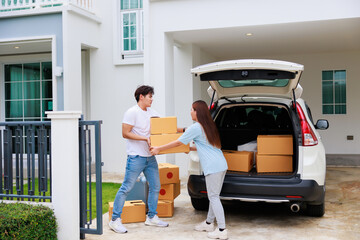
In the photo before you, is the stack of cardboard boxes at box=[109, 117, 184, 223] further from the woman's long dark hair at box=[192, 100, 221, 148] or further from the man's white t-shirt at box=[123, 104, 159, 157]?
the woman's long dark hair at box=[192, 100, 221, 148]

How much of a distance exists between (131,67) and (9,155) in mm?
5667

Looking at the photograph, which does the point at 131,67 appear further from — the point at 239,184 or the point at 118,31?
the point at 239,184

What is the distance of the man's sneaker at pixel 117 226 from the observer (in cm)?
499

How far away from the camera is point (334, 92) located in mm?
11258

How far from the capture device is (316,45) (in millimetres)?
9898

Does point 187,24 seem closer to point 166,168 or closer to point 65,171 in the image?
point 166,168

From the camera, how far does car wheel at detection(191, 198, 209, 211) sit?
19.4 ft

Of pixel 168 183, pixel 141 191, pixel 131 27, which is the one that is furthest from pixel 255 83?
pixel 131 27

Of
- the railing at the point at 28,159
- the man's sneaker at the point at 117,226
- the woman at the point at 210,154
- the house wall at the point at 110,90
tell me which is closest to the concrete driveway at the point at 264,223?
the man's sneaker at the point at 117,226

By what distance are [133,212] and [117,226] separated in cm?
44

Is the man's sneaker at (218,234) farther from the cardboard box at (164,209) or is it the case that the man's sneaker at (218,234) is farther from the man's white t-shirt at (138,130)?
the man's white t-shirt at (138,130)

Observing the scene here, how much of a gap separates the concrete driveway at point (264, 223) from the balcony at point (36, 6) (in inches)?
192

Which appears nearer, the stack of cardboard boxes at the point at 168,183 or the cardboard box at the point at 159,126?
the cardboard box at the point at 159,126

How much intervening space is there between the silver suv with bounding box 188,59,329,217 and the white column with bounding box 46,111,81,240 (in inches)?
58.2
